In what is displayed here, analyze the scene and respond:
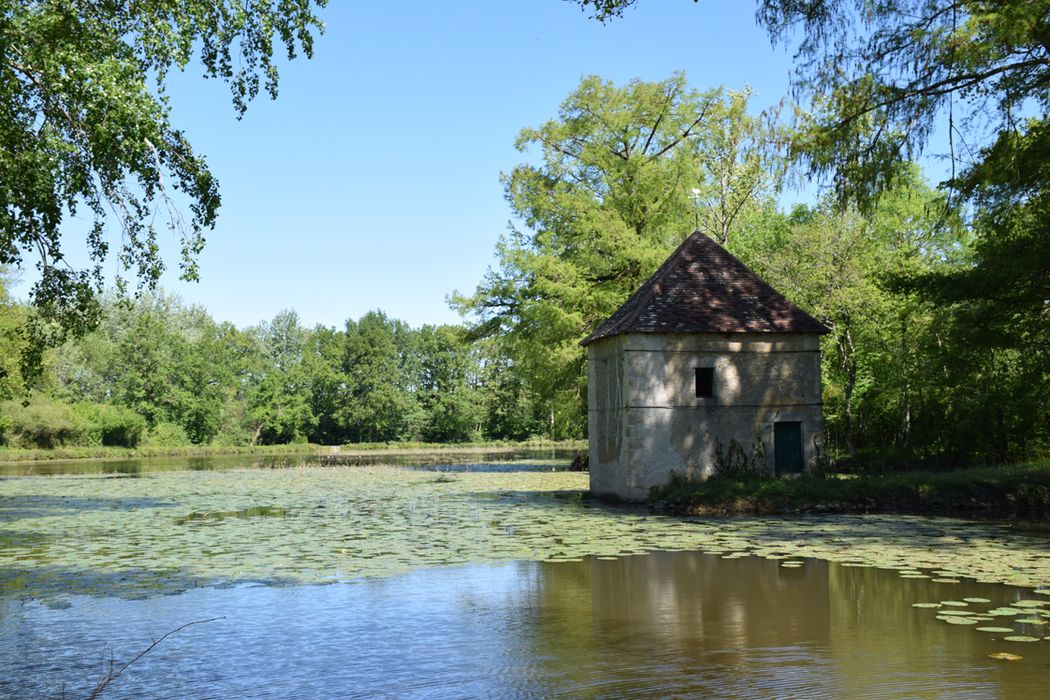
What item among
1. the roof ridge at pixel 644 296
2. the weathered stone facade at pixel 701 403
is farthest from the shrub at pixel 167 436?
the weathered stone facade at pixel 701 403

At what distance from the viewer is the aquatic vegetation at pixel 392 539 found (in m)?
11.8

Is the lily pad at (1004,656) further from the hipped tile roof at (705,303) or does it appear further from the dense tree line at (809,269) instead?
the hipped tile roof at (705,303)

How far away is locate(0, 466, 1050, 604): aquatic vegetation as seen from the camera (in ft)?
38.9

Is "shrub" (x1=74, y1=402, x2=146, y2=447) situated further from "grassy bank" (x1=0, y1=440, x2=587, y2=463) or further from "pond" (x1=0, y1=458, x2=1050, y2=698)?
"pond" (x1=0, y1=458, x2=1050, y2=698)

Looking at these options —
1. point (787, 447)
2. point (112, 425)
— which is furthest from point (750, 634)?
point (112, 425)

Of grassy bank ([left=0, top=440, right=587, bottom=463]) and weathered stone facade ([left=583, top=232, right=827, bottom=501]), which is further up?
weathered stone facade ([left=583, top=232, right=827, bottom=501])

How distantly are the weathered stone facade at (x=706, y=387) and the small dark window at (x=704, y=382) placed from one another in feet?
0.08

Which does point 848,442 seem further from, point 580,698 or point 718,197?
point 580,698

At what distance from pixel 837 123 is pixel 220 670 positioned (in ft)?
36.1

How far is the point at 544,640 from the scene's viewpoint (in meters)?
8.33

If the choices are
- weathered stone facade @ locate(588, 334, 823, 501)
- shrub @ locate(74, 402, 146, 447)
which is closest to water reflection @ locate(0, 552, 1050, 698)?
weathered stone facade @ locate(588, 334, 823, 501)

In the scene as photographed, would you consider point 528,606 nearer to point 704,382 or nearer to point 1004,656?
point 1004,656

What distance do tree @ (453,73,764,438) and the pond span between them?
16.2 metres

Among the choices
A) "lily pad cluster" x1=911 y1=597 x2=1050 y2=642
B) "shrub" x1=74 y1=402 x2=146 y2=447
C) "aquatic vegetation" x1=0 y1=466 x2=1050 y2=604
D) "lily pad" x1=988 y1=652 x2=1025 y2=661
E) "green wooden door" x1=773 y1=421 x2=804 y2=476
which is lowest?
"lily pad" x1=988 y1=652 x2=1025 y2=661
